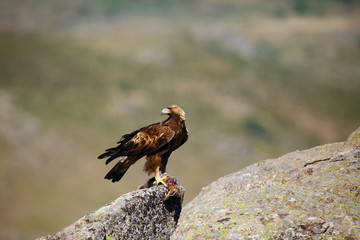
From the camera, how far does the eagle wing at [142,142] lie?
14.0 meters

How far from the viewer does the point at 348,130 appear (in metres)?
187

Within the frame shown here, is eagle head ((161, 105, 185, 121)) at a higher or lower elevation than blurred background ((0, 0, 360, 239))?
lower

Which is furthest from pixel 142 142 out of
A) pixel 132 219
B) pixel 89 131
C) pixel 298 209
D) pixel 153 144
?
pixel 89 131

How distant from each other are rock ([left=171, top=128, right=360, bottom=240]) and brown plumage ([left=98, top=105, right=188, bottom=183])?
2.12m

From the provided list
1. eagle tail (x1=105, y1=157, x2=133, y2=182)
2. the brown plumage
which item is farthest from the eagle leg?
eagle tail (x1=105, y1=157, x2=133, y2=182)

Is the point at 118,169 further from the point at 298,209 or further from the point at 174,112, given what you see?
the point at 298,209

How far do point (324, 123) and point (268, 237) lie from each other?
19472 centimetres

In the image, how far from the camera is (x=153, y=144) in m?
14.1

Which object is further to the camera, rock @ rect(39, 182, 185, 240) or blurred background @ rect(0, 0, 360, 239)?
blurred background @ rect(0, 0, 360, 239)

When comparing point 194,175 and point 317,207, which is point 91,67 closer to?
point 194,175

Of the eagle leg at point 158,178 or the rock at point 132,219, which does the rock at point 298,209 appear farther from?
the eagle leg at point 158,178

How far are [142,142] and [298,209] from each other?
4963mm

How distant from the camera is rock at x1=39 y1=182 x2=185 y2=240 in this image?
1103cm

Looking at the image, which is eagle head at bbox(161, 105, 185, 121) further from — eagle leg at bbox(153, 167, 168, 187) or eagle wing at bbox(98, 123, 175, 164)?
eagle leg at bbox(153, 167, 168, 187)
